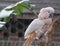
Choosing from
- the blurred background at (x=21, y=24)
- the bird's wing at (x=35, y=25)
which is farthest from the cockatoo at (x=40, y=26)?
the blurred background at (x=21, y=24)

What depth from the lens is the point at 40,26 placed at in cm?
150

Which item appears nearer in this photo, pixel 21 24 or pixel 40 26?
pixel 40 26

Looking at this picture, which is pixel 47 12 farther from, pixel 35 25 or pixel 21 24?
pixel 21 24

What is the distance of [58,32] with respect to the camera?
182 inches

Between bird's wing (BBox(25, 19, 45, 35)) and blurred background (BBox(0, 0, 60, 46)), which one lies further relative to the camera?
blurred background (BBox(0, 0, 60, 46))

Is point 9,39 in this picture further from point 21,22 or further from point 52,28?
point 52,28

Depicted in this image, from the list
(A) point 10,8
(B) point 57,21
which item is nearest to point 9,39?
(A) point 10,8

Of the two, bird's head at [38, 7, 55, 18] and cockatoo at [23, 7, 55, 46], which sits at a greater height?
bird's head at [38, 7, 55, 18]

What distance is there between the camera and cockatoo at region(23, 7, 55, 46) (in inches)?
57.0

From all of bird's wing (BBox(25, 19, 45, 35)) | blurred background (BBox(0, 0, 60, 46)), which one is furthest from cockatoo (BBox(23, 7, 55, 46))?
blurred background (BBox(0, 0, 60, 46))

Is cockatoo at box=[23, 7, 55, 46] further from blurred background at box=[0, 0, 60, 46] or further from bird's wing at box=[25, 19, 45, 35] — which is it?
blurred background at box=[0, 0, 60, 46]

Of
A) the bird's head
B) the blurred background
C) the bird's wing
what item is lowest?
the blurred background

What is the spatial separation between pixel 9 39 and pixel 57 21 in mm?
3443

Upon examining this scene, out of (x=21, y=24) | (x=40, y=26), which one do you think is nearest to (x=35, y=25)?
(x=40, y=26)
